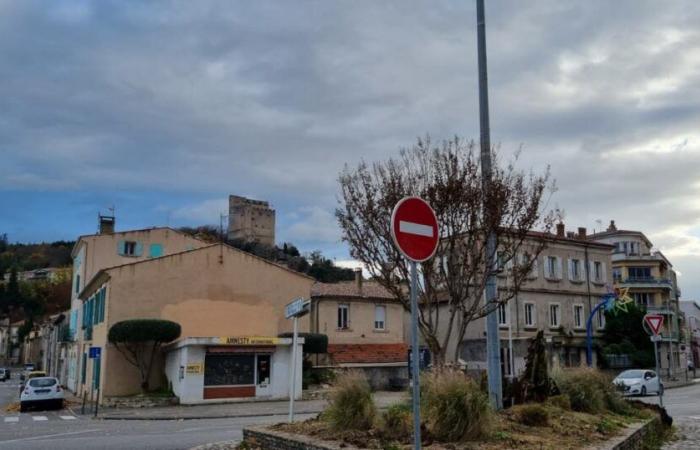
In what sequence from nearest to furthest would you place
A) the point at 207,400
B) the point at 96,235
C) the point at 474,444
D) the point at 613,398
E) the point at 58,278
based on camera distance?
the point at 474,444, the point at 613,398, the point at 207,400, the point at 96,235, the point at 58,278

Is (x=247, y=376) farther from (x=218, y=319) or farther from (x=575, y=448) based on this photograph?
(x=575, y=448)

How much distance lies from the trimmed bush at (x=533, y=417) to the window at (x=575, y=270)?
39.8 m

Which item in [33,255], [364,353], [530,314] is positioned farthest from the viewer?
[33,255]

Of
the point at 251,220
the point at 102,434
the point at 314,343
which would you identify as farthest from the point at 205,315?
→ the point at 251,220

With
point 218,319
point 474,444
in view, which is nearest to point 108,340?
point 218,319

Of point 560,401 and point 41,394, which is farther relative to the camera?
point 41,394

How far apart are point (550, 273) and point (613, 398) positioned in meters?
33.9

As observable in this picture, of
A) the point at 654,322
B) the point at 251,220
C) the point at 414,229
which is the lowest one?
the point at 654,322

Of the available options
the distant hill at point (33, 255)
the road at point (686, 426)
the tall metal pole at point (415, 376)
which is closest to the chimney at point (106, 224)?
the road at point (686, 426)

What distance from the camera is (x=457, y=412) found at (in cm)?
945

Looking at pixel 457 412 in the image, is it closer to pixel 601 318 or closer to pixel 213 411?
pixel 213 411

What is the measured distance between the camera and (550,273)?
47.9m

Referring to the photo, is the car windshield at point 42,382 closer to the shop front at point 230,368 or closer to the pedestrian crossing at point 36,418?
the pedestrian crossing at point 36,418

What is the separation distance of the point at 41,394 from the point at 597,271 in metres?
38.3
